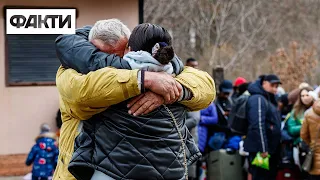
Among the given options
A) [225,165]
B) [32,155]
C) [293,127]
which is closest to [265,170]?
[293,127]

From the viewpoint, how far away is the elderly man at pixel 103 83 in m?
3.98

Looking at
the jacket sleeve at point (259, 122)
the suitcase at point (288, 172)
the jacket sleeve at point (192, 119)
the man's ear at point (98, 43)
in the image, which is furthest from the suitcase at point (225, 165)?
the man's ear at point (98, 43)

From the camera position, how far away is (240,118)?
10.5m

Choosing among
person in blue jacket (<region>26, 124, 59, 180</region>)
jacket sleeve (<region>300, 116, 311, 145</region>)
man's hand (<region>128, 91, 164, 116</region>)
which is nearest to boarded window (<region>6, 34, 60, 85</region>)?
person in blue jacket (<region>26, 124, 59, 180</region>)

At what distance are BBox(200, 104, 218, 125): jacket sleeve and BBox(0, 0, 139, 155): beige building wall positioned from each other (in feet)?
5.99

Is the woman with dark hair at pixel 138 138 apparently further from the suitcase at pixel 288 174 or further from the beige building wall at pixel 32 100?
the beige building wall at pixel 32 100


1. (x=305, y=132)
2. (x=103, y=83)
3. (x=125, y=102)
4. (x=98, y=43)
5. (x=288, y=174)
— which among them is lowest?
(x=288, y=174)

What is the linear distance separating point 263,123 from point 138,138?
630 centimetres

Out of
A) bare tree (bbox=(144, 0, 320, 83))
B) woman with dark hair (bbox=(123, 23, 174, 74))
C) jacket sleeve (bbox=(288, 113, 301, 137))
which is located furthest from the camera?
bare tree (bbox=(144, 0, 320, 83))

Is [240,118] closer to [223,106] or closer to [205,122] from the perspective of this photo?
[205,122]

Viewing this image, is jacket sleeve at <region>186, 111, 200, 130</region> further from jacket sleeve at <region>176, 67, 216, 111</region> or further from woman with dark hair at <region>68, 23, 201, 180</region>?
woman with dark hair at <region>68, 23, 201, 180</region>

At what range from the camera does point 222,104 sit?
1212 cm

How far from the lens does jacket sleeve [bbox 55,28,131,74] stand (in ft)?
13.5

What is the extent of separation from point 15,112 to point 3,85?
1.47ft
